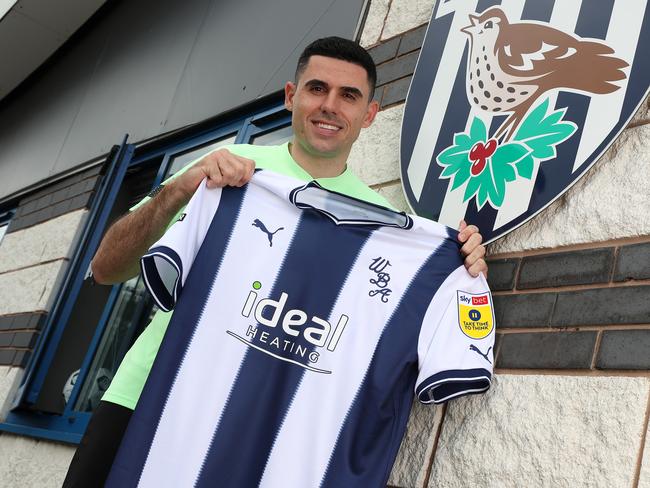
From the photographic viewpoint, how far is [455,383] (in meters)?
1.87

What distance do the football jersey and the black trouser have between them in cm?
15

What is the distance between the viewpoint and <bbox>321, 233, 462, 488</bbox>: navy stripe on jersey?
5.99 ft

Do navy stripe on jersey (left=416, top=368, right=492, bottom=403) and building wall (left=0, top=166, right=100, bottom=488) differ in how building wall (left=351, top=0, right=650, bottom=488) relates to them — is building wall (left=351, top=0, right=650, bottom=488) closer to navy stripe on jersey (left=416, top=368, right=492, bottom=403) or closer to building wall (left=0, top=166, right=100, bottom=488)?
navy stripe on jersey (left=416, top=368, right=492, bottom=403)

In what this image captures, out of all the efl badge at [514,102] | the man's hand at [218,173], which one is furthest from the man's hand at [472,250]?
the man's hand at [218,173]

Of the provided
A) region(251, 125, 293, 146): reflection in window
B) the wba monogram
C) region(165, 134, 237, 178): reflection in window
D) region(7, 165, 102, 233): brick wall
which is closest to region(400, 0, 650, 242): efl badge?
the wba monogram

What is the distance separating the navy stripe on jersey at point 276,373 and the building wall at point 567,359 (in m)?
0.40

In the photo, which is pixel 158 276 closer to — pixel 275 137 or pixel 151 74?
pixel 275 137

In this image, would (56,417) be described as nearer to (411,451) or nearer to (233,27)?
(233,27)

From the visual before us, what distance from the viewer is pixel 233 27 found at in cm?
434

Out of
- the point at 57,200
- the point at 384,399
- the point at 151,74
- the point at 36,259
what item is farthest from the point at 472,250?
the point at 57,200

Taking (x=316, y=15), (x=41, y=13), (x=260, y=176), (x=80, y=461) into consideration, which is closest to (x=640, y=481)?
(x=260, y=176)

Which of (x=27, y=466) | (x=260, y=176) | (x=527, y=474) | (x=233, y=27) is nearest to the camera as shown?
(x=527, y=474)

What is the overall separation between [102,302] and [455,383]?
3081 mm

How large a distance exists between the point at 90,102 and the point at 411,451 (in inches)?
164
